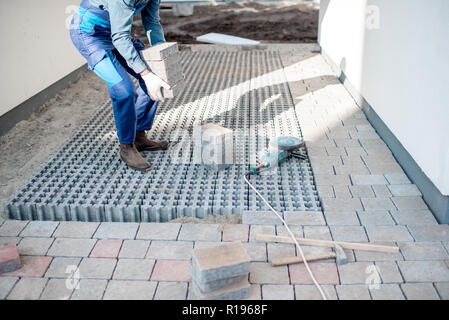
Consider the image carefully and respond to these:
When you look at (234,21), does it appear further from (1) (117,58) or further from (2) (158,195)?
(2) (158,195)

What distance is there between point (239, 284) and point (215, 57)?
5.92 metres

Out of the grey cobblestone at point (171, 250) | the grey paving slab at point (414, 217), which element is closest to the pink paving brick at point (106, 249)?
the grey cobblestone at point (171, 250)

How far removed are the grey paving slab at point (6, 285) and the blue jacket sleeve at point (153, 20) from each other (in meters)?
2.41

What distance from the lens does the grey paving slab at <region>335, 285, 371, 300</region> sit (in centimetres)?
246

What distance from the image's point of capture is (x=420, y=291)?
8.17 ft

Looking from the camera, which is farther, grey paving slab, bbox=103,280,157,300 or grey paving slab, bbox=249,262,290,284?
grey paving slab, bbox=249,262,290,284

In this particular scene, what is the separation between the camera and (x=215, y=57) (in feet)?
25.6

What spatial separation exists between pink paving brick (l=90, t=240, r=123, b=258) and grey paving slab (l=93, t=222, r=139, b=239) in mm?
63

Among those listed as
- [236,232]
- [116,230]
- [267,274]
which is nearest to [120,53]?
[116,230]

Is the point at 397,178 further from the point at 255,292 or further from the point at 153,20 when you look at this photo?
the point at 153,20

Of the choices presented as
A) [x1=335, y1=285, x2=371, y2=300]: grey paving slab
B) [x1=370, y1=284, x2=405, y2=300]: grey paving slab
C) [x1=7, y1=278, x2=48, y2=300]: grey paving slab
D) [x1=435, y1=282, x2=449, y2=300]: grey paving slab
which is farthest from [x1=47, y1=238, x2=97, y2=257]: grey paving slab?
[x1=435, y1=282, x2=449, y2=300]: grey paving slab

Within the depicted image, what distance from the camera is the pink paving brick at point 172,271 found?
2.62 meters

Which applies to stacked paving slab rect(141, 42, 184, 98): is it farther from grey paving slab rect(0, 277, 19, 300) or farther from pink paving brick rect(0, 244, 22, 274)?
grey paving slab rect(0, 277, 19, 300)

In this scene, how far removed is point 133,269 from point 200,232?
556 millimetres
